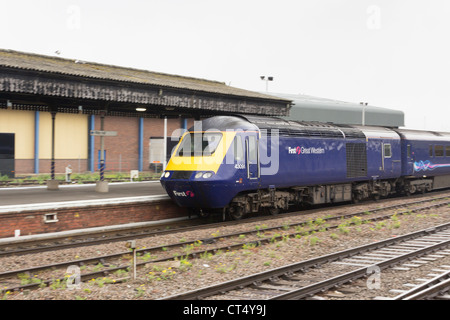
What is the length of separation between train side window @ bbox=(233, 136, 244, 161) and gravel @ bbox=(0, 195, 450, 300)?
211 cm

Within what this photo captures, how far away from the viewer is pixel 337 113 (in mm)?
49969

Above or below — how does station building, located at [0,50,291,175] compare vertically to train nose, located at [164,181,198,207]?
above

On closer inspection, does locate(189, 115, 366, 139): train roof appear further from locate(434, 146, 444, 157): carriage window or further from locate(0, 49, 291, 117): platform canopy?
locate(434, 146, 444, 157): carriage window

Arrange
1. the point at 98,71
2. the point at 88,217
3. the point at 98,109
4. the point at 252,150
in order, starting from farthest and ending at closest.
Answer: the point at 98,109, the point at 98,71, the point at 252,150, the point at 88,217

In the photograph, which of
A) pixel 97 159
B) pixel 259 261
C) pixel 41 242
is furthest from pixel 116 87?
pixel 97 159

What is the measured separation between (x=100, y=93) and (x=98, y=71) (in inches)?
126

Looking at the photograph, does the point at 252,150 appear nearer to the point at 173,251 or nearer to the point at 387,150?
the point at 173,251

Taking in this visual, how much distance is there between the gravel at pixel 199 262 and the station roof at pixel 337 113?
3031 cm

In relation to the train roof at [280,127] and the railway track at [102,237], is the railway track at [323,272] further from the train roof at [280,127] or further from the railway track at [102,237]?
the train roof at [280,127]

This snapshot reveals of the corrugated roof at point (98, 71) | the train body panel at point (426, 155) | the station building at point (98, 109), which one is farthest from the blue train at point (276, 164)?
the corrugated roof at point (98, 71)

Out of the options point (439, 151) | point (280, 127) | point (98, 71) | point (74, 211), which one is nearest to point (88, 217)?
point (74, 211)

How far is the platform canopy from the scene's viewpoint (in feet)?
47.8

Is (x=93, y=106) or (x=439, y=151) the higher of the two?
(x=93, y=106)

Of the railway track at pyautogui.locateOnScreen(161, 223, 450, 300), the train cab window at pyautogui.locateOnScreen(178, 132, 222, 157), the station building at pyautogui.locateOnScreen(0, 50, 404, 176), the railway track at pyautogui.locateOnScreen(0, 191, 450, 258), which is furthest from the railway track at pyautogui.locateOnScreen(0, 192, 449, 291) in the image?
the station building at pyautogui.locateOnScreen(0, 50, 404, 176)
